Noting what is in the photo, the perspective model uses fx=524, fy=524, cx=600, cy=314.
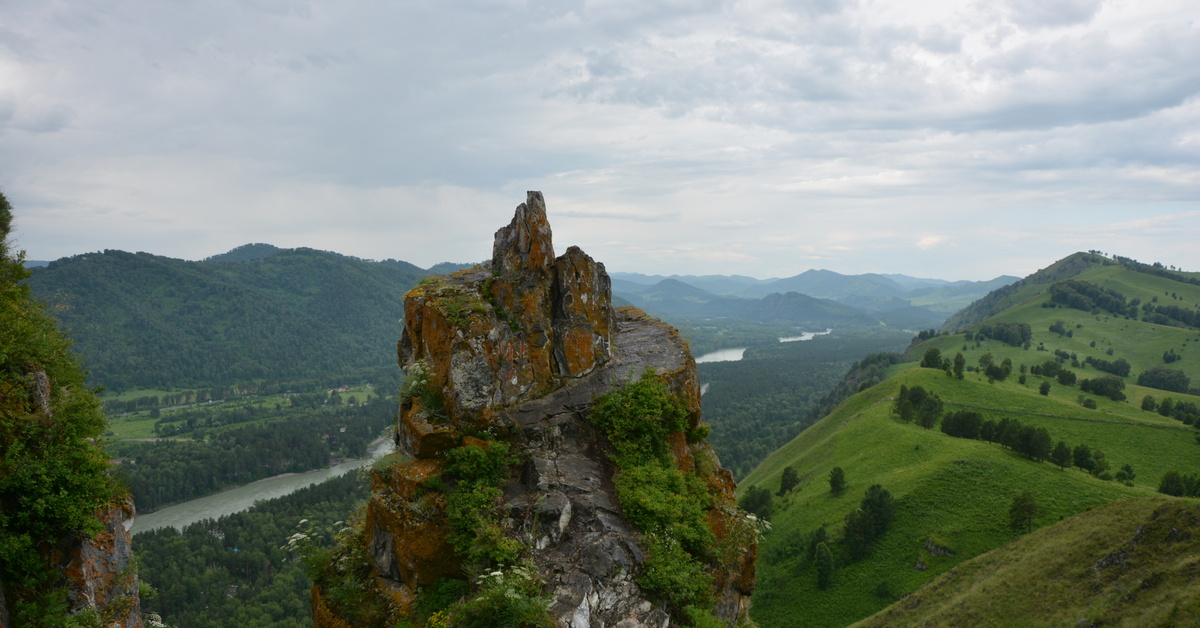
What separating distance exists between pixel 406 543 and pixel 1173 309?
264m

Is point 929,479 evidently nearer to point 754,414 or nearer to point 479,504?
point 479,504

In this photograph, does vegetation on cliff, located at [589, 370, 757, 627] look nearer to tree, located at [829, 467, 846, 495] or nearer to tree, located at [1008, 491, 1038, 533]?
tree, located at [1008, 491, 1038, 533]

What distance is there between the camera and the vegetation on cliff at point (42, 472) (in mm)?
9914

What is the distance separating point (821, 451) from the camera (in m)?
83.3

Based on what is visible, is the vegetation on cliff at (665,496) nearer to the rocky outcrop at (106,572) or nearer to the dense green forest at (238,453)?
the rocky outcrop at (106,572)

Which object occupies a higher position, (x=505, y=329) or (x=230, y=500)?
(x=505, y=329)

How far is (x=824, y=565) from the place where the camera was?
52812mm

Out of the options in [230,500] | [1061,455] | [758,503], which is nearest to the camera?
[1061,455]

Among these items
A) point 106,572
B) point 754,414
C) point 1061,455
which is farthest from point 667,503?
point 754,414

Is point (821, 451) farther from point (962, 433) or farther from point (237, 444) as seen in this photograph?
point (237, 444)

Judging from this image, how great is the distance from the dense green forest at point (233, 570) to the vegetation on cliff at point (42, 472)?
52.0m

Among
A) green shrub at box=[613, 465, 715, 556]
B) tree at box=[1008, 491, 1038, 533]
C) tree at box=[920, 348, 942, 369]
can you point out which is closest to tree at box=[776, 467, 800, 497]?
tree at box=[1008, 491, 1038, 533]

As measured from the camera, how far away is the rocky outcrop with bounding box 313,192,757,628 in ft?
39.2

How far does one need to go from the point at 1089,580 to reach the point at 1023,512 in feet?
54.4
